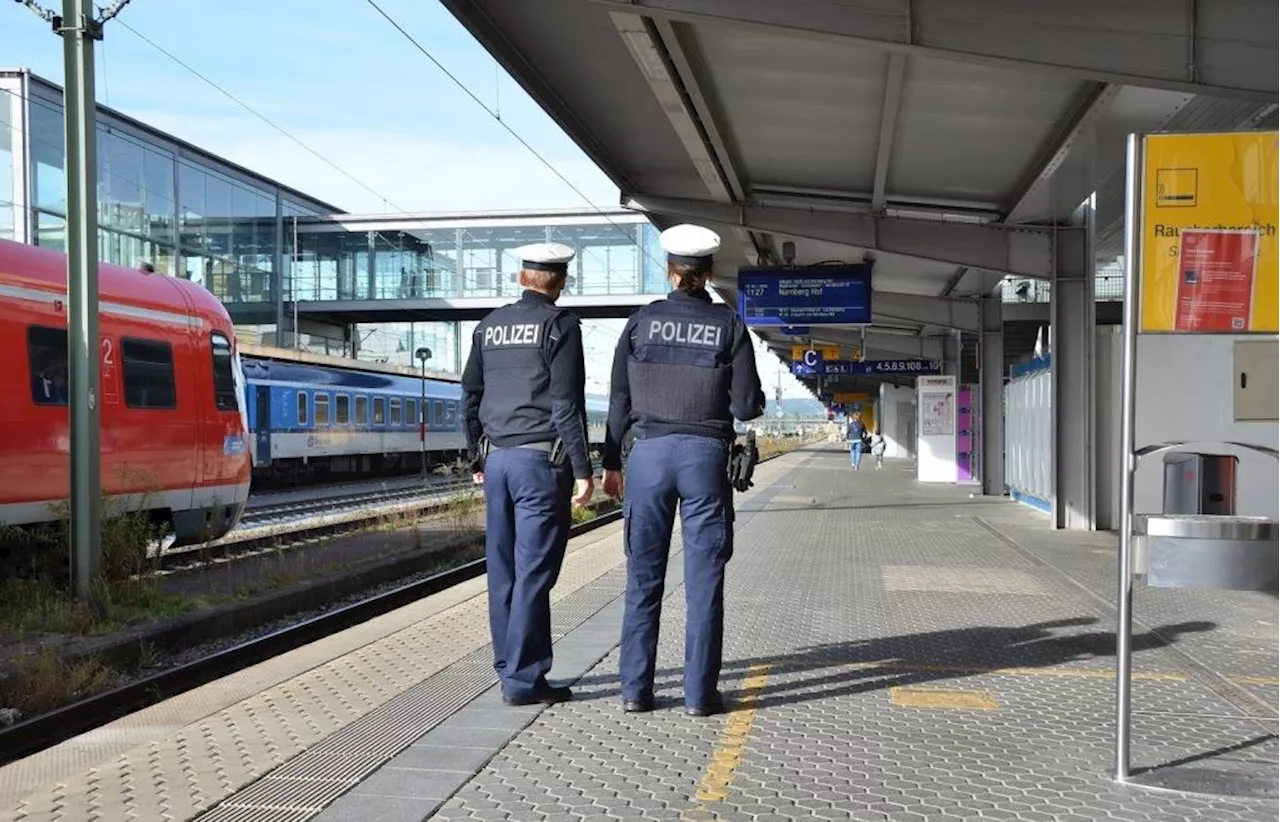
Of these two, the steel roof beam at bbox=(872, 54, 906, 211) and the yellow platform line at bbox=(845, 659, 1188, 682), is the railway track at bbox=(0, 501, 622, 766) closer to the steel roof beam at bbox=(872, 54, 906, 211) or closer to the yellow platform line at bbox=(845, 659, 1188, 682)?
the yellow platform line at bbox=(845, 659, 1188, 682)

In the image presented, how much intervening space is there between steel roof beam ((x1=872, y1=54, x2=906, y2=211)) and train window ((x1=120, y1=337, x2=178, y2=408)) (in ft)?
23.6

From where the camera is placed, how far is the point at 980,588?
9.24 meters

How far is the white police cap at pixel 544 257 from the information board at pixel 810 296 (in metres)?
13.6

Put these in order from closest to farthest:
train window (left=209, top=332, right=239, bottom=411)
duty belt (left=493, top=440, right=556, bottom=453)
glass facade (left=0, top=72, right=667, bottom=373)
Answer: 1. duty belt (left=493, top=440, right=556, bottom=453)
2. train window (left=209, top=332, right=239, bottom=411)
3. glass facade (left=0, top=72, right=667, bottom=373)

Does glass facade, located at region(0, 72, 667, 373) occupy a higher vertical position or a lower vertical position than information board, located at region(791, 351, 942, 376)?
higher

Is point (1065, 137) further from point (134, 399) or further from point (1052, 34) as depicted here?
point (134, 399)

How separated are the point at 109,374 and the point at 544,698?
22.6 feet

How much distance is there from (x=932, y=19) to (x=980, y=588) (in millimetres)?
4309

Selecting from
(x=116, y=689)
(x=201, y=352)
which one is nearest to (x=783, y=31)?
(x=116, y=689)

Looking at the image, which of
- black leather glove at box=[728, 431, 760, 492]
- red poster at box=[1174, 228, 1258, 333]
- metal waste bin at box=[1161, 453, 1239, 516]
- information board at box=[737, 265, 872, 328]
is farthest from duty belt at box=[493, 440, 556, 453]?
information board at box=[737, 265, 872, 328]

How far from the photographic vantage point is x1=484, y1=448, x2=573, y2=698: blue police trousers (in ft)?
16.7

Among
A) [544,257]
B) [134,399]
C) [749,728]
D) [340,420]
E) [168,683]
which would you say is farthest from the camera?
[340,420]

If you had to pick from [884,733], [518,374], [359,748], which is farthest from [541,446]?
[884,733]

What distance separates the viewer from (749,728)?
4.84m
